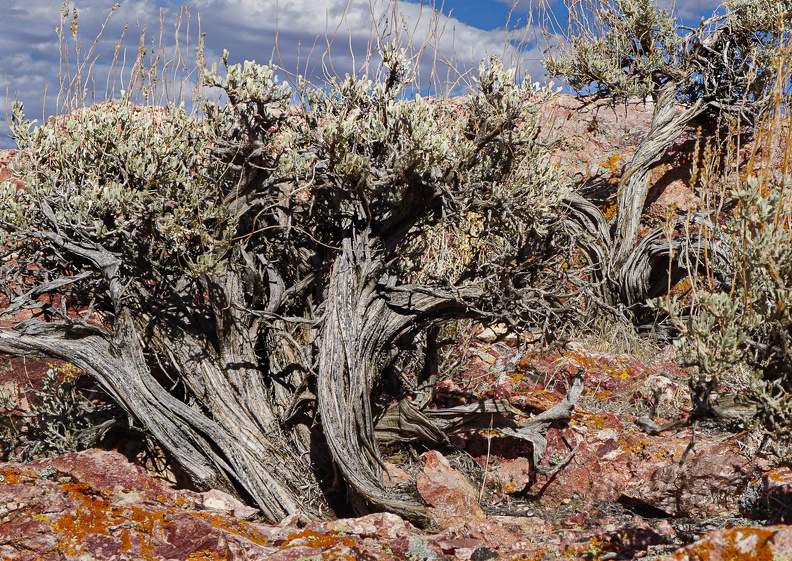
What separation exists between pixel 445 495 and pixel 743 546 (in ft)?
9.64

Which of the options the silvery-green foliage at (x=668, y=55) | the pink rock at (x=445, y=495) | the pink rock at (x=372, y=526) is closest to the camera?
the pink rock at (x=372, y=526)

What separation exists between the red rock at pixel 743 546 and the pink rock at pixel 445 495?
2624 millimetres

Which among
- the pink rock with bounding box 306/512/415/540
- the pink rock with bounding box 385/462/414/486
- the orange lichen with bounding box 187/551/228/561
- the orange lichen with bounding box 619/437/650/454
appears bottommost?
the pink rock with bounding box 385/462/414/486

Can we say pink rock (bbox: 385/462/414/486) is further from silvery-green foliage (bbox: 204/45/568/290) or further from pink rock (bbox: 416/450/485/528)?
silvery-green foliage (bbox: 204/45/568/290)

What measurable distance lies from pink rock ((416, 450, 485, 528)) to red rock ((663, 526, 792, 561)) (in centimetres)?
262

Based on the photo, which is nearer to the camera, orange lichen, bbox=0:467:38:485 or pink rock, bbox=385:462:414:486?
orange lichen, bbox=0:467:38:485

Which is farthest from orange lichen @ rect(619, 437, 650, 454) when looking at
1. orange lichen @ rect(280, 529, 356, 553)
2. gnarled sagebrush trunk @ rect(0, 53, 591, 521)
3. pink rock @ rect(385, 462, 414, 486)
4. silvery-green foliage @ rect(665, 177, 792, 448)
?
orange lichen @ rect(280, 529, 356, 553)

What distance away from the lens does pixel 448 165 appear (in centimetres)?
599

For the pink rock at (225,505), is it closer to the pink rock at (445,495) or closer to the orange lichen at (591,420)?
the pink rock at (445,495)

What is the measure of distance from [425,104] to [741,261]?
9.01 feet

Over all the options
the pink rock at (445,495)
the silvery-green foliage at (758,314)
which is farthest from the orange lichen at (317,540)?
the silvery-green foliage at (758,314)

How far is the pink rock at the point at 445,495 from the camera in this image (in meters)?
5.93

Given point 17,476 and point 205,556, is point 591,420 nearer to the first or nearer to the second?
point 205,556

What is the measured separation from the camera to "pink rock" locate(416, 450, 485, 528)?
5.93 metres
